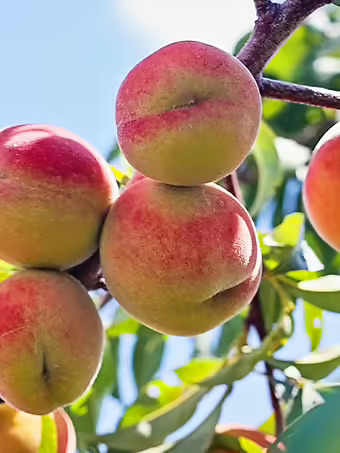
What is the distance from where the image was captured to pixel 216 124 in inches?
33.8

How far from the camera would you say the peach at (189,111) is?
33.9 inches

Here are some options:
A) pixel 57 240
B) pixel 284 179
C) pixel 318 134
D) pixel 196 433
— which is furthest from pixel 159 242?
pixel 318 134

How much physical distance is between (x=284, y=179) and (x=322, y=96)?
765 millimetres

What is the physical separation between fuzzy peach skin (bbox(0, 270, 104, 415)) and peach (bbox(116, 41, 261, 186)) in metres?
0.17

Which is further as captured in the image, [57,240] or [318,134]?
[318,134]

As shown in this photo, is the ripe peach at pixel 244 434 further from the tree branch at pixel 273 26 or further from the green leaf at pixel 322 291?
the tree branch at pixel 273 26

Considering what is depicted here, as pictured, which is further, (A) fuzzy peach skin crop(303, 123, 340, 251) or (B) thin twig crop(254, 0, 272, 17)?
(A) fuzzy peach skin crop(303, 123, 340, 251)

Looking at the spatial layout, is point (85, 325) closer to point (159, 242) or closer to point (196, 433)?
point (159, 242)

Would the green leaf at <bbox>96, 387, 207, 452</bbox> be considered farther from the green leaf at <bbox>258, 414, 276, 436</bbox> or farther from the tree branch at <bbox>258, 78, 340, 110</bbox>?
the tree branch at <bbox>258, 78, 340, 110</bbox>

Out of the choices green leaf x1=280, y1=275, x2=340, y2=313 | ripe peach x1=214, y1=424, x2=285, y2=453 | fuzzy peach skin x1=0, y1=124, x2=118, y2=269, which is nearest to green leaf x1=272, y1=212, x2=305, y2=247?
green leaf x1=280, y1=275, x2=340, y2=313

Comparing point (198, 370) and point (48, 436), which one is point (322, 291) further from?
point (48, 436)

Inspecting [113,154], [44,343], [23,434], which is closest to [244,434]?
[23,434]

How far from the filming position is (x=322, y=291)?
1.23 m

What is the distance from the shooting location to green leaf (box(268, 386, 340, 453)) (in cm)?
84
